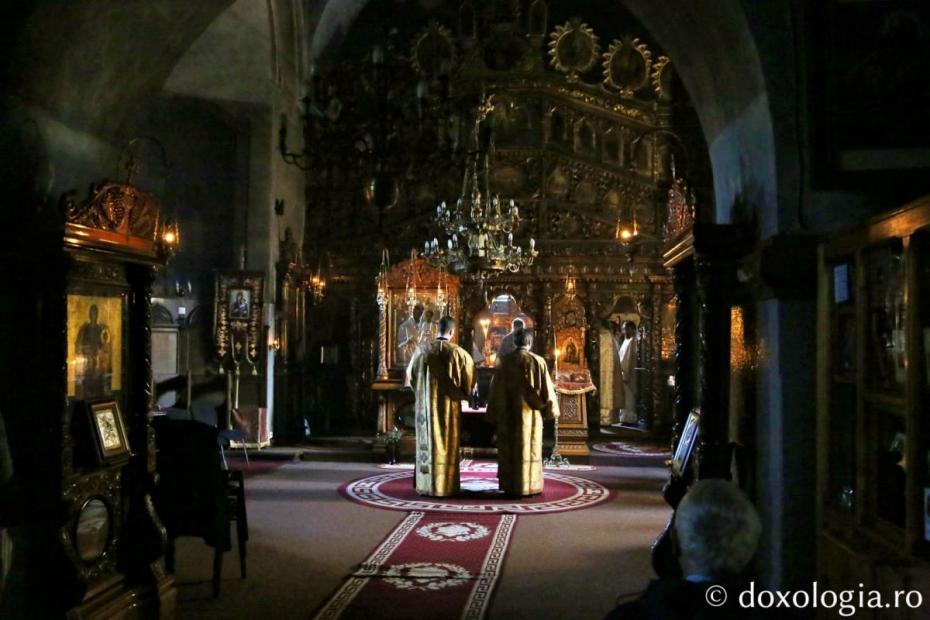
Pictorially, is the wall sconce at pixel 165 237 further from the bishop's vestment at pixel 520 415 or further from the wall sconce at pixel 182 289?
the wall sconce at pixel 182 289

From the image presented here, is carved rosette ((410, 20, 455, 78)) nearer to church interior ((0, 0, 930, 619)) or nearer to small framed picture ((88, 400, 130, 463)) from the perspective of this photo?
church interior ((0, 0, 930, 619))

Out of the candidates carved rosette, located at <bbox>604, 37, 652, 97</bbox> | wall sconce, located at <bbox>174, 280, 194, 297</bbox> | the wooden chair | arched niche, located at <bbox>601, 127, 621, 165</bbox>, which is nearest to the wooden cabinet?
the wooden chair

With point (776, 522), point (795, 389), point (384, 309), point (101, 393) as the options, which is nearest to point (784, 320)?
point (795, 389)

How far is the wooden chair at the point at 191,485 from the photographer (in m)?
→ 5.07

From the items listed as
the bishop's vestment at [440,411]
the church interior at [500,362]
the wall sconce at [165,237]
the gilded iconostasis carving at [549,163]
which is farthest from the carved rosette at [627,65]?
the wall sconce at [165,237]

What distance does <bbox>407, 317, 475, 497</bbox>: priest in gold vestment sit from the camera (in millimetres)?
8633

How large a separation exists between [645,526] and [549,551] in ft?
4.53

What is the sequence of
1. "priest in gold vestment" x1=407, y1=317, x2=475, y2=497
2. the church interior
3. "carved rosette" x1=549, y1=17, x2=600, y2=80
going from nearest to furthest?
the church interior < "priest in gold vestment" x1=407, y1=317, x2=475, y2=497 < "carved rosette" x1=549, y1=17, x2=600, y2=80

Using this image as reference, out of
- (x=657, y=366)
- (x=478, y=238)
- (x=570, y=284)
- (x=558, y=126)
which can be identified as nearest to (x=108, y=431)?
(x=478, y=238)

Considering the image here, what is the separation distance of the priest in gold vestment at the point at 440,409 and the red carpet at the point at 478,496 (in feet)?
0.77

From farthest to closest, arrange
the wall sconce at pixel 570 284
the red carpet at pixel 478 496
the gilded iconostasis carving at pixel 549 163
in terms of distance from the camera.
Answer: the gilded iconostasis carving at pixel 549 163 < the wall sconce at pixel 570 284 < the red carpet at pixel 478 496

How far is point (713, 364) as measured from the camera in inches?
178

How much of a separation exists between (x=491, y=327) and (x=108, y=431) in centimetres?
956

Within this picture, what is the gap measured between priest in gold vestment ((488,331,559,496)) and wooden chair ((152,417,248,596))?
13.3 ft
